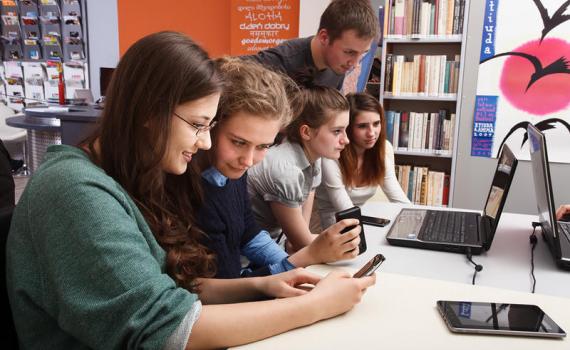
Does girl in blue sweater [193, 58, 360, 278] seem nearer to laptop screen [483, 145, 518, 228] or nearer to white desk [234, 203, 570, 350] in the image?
white desk [234, 203, 570, 350]

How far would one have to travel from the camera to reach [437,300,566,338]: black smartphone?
0.73 m

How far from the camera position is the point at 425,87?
126 inches

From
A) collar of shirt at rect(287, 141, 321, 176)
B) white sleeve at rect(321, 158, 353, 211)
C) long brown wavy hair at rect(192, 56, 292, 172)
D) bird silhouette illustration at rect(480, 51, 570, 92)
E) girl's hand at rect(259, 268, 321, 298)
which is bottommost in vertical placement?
white sleeve at rect(321, 158, 353, 211)

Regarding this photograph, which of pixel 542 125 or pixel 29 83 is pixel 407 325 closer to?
pixel 542 125

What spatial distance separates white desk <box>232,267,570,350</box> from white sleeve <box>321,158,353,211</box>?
2.95ft

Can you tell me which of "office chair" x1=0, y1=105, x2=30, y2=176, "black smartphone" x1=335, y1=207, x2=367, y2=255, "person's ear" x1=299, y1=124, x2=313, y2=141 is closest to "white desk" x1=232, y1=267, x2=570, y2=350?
"black smartphone" x1=335, y1=207, x2=367, y2=255

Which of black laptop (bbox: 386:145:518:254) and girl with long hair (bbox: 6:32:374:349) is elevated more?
girl with long hair (bbox: 6:32:374:349)

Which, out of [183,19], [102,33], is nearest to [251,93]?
[183,19]

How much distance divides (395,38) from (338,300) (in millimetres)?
2738

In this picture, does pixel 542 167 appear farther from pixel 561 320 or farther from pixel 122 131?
pixel 122 131

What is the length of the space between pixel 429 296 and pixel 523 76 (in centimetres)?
256

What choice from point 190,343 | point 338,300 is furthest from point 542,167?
point 190,343

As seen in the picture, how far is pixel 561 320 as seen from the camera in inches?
31.1

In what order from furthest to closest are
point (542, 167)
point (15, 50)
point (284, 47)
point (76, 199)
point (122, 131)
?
point (15, 50)
point (284, 47)
point (542, 167)
point (122, 131)
point (76, 199)
